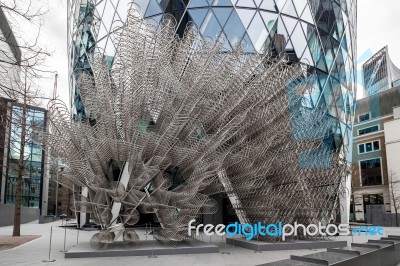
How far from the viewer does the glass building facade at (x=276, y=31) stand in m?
23.1

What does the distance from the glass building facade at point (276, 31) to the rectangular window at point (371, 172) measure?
40.7m

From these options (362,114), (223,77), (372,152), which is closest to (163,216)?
(223,77)

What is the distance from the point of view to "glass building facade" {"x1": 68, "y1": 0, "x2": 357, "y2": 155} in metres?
23.1

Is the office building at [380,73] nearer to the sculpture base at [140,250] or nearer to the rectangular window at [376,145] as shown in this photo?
the rectangular window at [376,145]

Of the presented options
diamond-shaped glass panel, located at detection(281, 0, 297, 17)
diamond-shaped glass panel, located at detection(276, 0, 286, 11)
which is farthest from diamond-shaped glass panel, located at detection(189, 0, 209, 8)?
diamond-shaped glass panel, located at detection(281, 0, 297, 17)

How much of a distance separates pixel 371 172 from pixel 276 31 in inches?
2023

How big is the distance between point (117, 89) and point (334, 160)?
10.6 meters

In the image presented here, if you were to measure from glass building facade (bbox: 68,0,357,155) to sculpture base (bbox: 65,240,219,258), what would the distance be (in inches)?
369

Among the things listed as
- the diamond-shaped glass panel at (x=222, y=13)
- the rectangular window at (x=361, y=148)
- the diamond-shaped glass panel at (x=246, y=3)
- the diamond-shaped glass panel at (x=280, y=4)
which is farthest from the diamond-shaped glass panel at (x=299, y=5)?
the rectangular window at (x=361, y=148)

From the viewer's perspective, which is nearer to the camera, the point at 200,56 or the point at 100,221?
the point at 100,221

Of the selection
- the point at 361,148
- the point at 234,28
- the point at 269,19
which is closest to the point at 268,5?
the point at 269,19

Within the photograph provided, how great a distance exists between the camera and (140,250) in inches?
526

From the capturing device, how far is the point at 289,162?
17438mm

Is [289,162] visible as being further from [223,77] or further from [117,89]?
[117,89]
